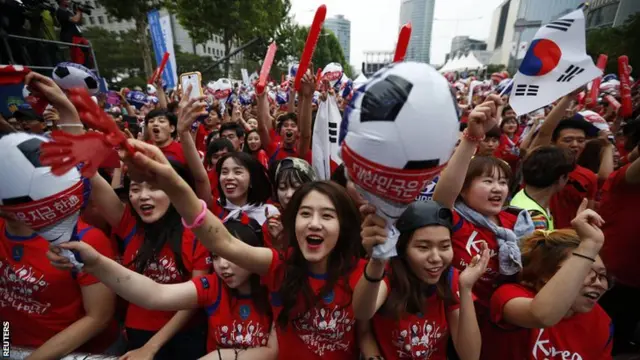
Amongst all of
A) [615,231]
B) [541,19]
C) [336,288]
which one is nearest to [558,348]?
[336,288]

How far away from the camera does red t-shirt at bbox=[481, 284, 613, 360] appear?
1698 millimetres

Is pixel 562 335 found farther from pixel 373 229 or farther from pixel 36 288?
pixel 36 288

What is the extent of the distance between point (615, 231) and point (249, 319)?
9.71 feet

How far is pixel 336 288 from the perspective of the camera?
180 cm

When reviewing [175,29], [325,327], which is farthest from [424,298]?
[175,29]

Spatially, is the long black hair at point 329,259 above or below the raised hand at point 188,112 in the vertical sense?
below

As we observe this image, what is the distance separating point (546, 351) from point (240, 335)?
1.67 meters

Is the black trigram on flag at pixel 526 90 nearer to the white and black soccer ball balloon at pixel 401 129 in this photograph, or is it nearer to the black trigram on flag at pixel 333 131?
the black trigram on flag at pixel 333 131

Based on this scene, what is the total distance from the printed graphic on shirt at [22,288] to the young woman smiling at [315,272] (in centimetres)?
125

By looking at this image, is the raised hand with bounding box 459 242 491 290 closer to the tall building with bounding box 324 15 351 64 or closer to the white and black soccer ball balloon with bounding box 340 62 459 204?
the white and black soccer ball balloon with bounding box 340 62 459 204

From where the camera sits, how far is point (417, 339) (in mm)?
1719

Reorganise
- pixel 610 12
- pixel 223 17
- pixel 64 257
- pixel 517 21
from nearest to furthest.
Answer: pixel 64 257 → pixel 223 17 → pixel 610 12 → pixel 517 21

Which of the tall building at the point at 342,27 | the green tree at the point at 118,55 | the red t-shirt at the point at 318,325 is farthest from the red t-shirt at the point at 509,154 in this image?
the tall building at the point at 342,27

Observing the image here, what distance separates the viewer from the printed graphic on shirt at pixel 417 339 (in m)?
1.72
